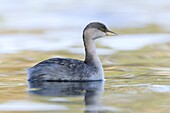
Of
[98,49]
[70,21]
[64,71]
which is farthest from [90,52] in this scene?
[70,21]

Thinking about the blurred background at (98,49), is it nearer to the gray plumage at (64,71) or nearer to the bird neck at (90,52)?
the gray plumage at (64,71)

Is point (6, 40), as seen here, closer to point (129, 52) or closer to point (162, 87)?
point (129, 52)

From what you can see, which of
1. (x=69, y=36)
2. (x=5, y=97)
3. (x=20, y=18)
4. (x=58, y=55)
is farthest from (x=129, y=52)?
(x=20, y=18)

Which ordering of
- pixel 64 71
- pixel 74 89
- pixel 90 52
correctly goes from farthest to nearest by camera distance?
pixel 90 52 < pixel 64 71 < pixel 74 89

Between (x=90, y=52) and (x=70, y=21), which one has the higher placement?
(x=70, y=21)

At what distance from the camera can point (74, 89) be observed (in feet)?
46.8

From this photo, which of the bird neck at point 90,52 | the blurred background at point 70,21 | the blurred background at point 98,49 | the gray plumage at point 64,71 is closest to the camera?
the blurred background at point 98,49

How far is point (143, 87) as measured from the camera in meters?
14.2

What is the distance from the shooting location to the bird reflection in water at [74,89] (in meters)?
13.1

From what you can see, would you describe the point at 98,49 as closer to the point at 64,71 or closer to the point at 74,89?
the point at 64,71

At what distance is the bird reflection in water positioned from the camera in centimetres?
1308

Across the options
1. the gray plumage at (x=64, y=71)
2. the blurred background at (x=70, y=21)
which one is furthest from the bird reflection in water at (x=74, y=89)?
the blurred background at (x=70, y=21)

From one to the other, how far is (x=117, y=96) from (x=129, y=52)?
7.59 metres

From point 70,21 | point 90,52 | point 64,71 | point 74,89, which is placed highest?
point 70,21
